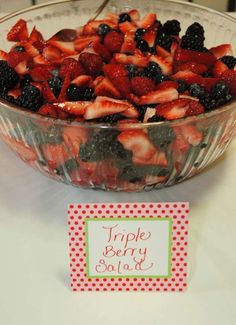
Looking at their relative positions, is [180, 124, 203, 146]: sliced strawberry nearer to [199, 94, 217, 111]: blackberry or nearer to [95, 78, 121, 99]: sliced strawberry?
[199, 94, 217, 111]: blackberry

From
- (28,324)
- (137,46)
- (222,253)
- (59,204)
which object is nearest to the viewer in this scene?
(28,324)

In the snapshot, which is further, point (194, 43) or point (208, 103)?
point (194, 43)

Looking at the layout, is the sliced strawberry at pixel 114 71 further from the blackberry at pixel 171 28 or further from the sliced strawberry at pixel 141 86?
the blackberry at pixel 171 28

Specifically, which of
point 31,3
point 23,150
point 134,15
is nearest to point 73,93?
point 23,150

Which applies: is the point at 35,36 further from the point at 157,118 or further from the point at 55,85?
the point at 157,118

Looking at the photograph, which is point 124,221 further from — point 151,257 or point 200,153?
point 200,153

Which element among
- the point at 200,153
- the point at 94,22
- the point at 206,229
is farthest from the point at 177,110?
the point at 94,22

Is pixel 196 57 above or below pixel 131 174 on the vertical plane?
above
